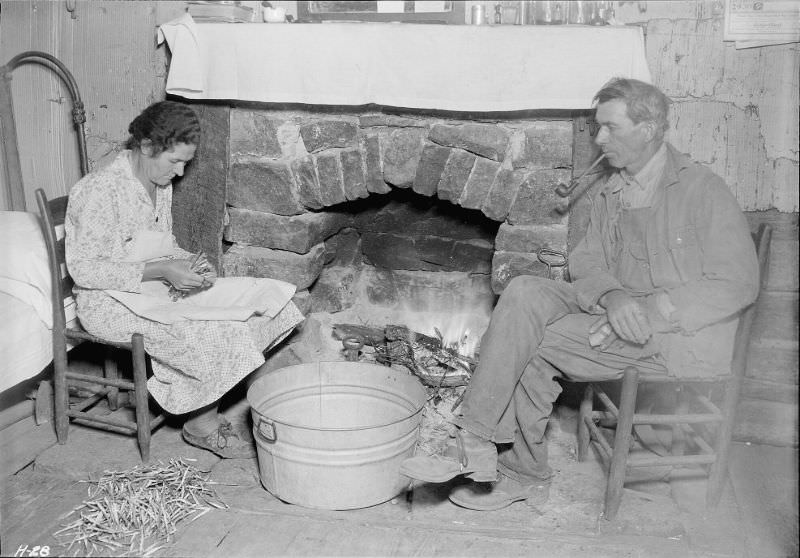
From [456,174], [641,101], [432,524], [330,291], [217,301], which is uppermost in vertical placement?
[641,101]

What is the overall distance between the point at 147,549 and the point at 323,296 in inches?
71.4

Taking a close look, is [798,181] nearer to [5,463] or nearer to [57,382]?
[57,382]

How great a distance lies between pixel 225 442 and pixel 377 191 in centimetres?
130

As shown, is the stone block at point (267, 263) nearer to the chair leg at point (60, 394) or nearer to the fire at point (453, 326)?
the fire at point (453, 326)

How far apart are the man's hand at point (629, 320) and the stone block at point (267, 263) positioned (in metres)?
1.59

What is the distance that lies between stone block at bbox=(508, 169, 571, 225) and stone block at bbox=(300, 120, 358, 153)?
0.80 metres

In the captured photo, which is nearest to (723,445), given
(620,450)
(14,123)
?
(620,450)

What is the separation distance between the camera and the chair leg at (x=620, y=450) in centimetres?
271

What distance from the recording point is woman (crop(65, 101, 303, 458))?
9.96 feet

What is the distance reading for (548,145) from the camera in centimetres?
327

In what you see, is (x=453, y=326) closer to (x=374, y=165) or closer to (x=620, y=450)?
(x=374, y=165)

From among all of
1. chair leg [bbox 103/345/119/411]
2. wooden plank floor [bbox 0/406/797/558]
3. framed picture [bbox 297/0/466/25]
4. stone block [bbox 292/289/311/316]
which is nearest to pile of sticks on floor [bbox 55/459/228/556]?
wooden plank floor [bbox 0/406/797/558]

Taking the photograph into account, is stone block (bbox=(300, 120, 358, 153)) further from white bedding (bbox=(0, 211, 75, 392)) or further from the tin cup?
white bedding (bbox=(0, 211, 75, 392))

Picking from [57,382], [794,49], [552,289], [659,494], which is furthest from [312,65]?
[659,494]
